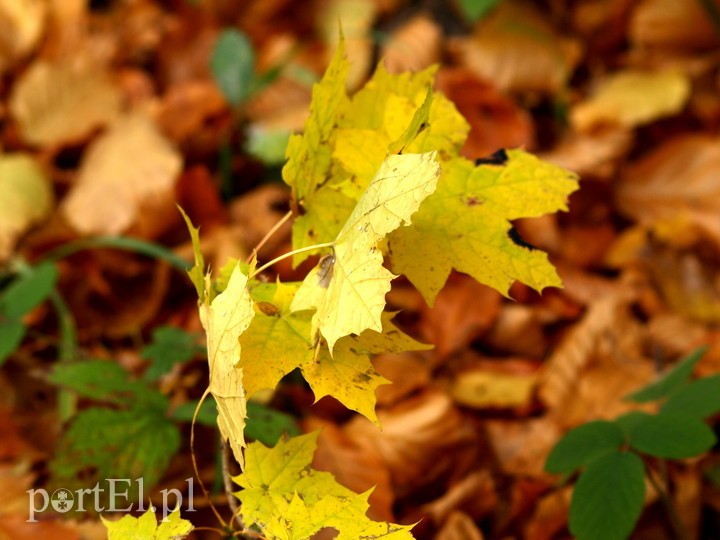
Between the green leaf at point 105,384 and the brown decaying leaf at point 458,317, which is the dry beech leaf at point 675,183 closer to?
the brown decaying leaf at point 458,317

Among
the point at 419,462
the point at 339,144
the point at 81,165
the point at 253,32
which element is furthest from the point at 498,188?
the point at 253,32

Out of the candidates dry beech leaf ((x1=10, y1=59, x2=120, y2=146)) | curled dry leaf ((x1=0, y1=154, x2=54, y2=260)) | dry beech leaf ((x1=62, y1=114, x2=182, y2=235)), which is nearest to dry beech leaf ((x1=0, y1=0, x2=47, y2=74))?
dry beech leaf ((x1=10, y1=59, x2=120, y2=146))

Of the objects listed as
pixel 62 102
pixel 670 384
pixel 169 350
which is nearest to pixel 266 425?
pixel 169 350

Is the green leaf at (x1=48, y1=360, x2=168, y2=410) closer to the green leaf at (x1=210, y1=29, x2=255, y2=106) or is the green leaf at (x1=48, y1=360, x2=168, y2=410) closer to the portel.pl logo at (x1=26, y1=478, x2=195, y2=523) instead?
the portel.pl logo at (x1=26, y1=478, x2=195, y2=523)

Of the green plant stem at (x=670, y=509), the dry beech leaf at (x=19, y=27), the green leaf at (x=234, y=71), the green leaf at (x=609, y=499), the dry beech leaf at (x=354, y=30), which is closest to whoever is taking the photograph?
the green leaf at (x=609, y=499)

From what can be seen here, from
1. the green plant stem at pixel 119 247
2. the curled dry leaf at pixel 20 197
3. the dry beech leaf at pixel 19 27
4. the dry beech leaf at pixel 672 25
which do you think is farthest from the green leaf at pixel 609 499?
the dry beech leaf at pixel 19 27

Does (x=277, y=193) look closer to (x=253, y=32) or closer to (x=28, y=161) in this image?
(x=28, y=161)
